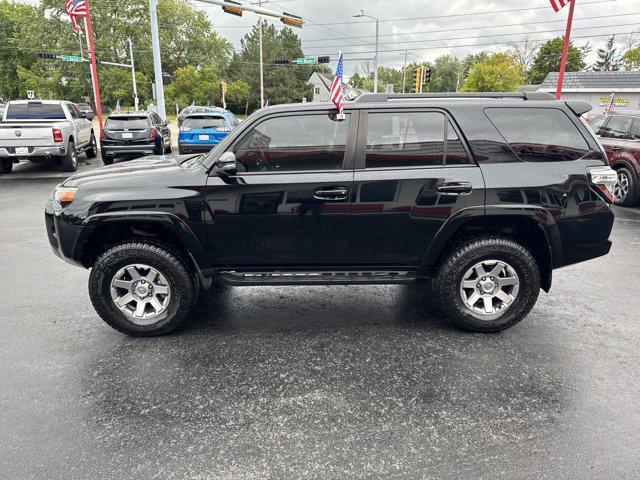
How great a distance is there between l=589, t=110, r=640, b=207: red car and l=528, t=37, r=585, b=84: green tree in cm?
7236

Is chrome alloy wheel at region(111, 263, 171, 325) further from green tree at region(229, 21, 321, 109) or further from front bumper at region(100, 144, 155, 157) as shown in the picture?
green tree at region(229, 21, 321, 109)

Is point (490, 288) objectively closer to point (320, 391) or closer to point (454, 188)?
point (454, 188)

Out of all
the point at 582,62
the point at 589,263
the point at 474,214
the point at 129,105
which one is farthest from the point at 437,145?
the point at 582,62

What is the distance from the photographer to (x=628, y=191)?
920 cm

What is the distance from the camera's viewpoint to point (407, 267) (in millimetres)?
3889

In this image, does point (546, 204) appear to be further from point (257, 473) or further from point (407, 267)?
point (257, 473)

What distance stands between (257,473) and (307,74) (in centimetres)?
7240

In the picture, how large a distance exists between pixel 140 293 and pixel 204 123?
36.4 feet

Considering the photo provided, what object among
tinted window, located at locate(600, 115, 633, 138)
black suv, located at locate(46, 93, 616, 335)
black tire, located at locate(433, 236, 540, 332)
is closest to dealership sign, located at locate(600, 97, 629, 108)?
tinted window, located at locate(600, 115, 633, 138)

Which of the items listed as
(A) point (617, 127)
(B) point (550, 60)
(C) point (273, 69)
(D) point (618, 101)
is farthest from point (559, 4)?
(B) point (550, 60)

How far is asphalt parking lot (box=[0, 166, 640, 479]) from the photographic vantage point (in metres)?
2.51

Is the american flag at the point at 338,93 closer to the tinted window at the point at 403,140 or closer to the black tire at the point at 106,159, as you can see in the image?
the tinted window at the point at 403,140

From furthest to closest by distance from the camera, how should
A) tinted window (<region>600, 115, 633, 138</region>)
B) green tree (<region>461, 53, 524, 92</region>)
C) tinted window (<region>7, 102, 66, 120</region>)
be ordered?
green tree (<region>461, 53, 524, 92</region>) < tinted window (<region>7, 102, 66, 120</region>) < tinted window (<region>600, 115, 633, 138</region>)

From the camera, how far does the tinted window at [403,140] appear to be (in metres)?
3.72
